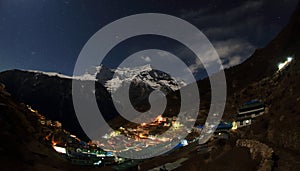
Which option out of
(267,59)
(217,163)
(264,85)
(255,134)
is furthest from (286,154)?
(267,59)

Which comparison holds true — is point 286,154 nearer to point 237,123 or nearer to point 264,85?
point 237,123

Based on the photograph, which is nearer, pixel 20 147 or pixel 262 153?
pixel 262 153

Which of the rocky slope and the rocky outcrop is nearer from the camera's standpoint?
the rocky outcrop

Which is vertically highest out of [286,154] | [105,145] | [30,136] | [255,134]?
[105,145]

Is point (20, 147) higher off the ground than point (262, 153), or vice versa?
point (20, 147)

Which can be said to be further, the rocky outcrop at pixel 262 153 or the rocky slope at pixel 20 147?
the rocky slope at pixel 20 147

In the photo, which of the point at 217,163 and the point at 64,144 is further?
the point at 64,144

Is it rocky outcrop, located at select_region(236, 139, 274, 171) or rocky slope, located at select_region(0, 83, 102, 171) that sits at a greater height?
rocky slope, located at select_region(0, 83, 102, 171)

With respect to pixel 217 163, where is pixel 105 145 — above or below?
above
